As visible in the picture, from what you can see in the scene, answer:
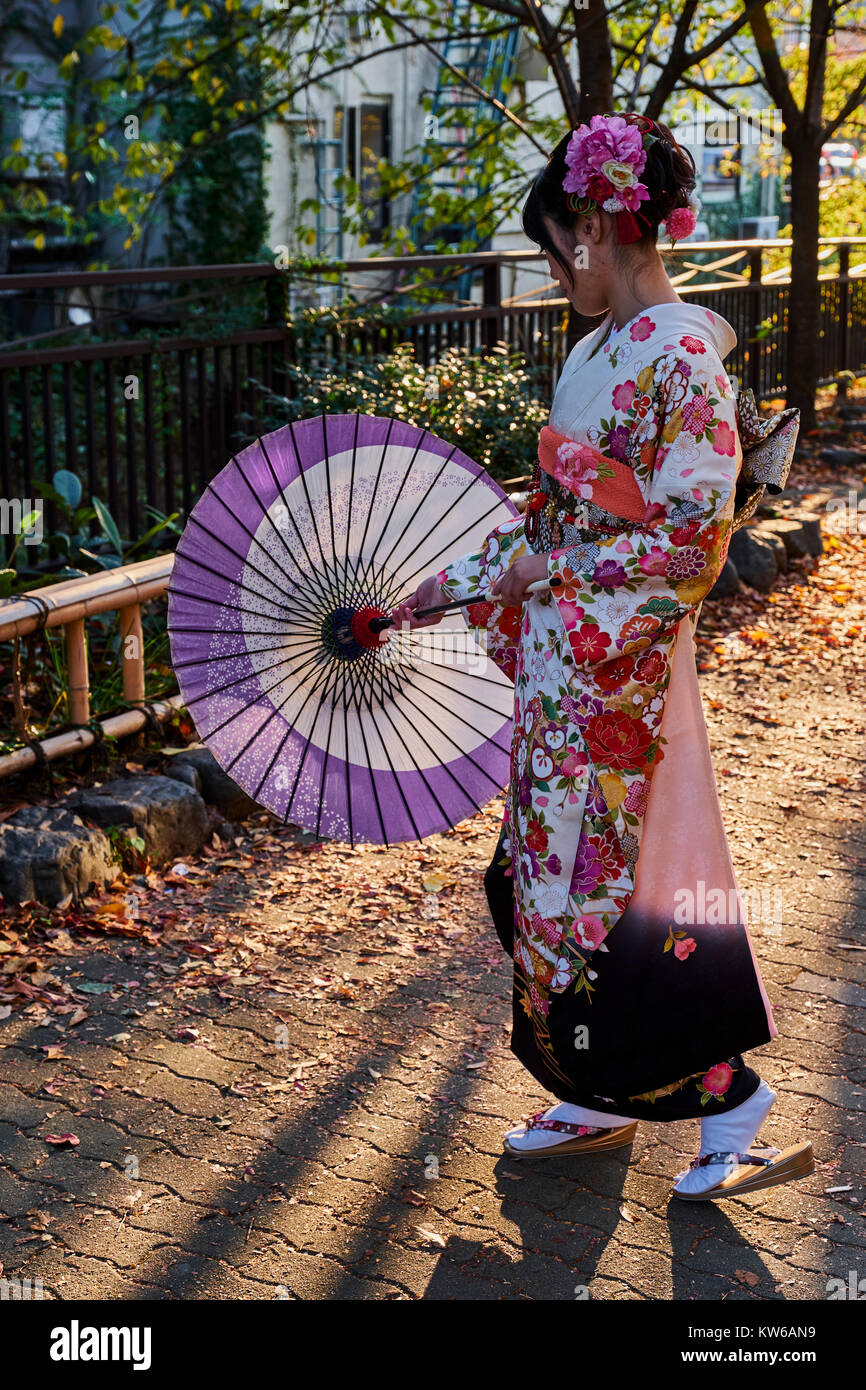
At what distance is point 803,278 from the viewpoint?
39.0 ft

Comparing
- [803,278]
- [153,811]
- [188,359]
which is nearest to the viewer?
[153,811]

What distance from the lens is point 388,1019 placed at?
12.3ft

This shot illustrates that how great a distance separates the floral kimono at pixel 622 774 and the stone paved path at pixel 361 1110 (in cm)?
33

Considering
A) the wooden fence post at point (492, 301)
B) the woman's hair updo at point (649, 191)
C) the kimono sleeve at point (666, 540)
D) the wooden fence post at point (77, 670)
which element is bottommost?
the wooden fence post at point (77, 670)

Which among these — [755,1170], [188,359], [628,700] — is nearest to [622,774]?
[628,700]

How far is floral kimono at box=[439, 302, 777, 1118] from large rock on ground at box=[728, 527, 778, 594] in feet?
18.7

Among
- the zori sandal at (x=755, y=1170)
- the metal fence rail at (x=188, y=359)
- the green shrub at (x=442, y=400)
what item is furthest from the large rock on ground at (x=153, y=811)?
the green shrub at (x=442, y=400)

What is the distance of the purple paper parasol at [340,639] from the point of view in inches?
118

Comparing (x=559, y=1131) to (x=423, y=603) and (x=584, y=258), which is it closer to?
(x=423, y=603)

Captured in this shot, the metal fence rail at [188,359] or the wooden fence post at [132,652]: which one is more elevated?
the metal fence rail at [188,359]

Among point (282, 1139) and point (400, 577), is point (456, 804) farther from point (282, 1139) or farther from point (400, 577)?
point (282, 1139)

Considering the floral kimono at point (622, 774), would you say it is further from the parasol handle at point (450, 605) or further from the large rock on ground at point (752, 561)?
the large rock on ground at point (752, 561)

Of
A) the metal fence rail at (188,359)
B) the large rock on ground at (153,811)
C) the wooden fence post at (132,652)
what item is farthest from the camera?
the metal fence rail at (188,359)

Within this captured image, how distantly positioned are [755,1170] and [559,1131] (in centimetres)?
43
